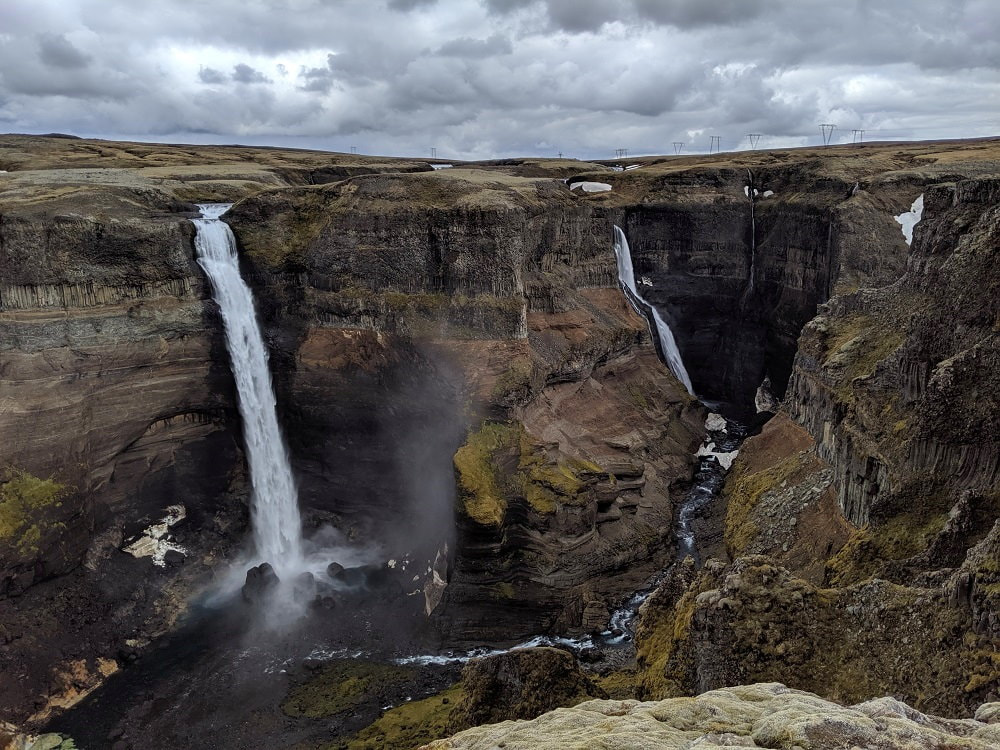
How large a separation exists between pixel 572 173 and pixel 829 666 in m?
77.5

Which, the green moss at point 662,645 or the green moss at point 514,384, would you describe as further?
the green moss at point 514,384

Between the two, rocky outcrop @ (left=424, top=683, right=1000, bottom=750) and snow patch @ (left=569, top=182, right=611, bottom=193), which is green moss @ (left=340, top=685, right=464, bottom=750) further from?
snow patch @ (left=569, top=182, right=611, bottom=193)

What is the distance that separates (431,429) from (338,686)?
45.5 ft

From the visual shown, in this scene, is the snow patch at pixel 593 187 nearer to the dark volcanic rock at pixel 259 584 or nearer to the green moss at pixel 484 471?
the green moss at pixel 484 471

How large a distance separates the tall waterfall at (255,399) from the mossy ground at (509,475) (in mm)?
13179

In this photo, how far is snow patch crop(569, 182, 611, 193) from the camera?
74.0 m

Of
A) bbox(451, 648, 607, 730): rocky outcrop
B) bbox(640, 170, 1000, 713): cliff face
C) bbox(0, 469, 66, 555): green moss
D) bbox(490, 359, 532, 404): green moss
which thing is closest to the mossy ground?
bbox(490, 359, 532, 404): green moss

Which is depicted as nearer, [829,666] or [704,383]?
[829,666]

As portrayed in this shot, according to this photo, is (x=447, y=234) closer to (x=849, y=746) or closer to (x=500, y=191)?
(x=500, y=191)

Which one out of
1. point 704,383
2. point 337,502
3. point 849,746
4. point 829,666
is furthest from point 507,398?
point 704,383

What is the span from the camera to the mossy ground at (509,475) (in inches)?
1382

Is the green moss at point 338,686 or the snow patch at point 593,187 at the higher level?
the snow patch at point 593,187

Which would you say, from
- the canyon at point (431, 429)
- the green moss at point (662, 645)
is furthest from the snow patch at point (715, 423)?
the green moss at point (662, 645)

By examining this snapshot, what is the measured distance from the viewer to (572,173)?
87.0m
